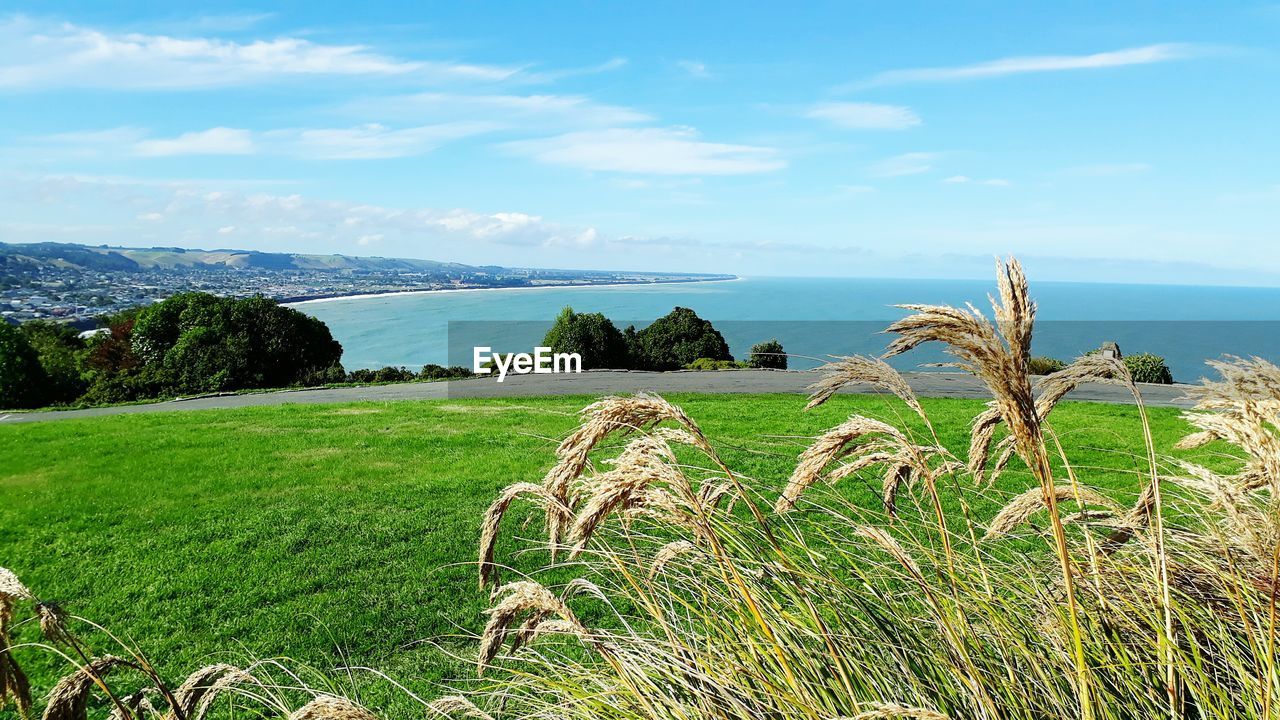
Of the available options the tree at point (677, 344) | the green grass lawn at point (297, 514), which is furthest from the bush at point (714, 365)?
the green grass lawn at point (297, 514)

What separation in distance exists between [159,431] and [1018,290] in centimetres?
1533

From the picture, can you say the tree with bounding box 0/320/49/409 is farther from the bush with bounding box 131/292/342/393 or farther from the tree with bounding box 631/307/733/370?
the tree with bounding box 631/307/733/370

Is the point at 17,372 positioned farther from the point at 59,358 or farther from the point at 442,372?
the point at 442,372

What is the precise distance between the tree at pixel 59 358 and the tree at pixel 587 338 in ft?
71.1

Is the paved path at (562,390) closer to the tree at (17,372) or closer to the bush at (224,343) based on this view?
the bush at (224,343)

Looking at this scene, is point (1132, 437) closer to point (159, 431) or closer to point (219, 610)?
point (219, 610)

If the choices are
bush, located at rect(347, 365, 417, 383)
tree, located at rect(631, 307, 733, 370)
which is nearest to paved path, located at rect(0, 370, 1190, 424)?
bush, located at rect(347, 365, 417, 383)

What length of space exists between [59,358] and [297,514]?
118 feet

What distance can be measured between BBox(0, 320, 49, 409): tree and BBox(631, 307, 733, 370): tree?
2568 cm

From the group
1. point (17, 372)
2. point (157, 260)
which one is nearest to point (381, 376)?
point (17, 372)

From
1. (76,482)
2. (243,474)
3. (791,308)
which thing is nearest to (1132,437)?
(243,474)

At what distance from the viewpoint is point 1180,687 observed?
204 centimetres

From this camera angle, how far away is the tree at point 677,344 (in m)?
36.2

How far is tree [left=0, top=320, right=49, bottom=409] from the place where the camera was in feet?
98.5
